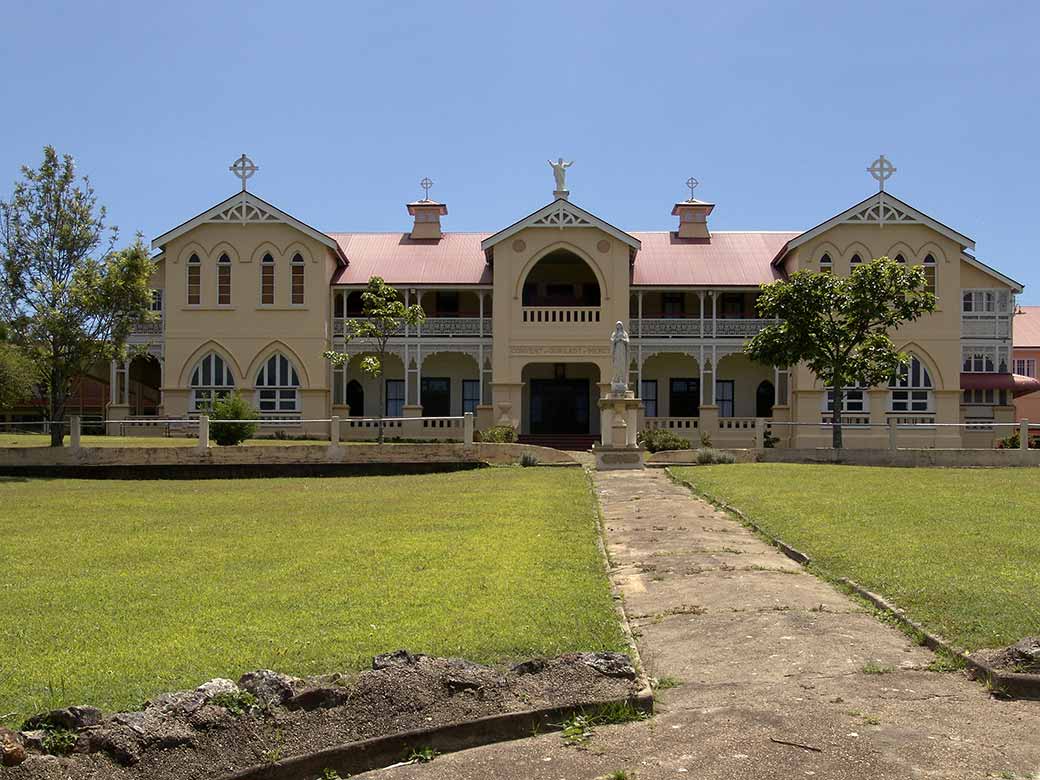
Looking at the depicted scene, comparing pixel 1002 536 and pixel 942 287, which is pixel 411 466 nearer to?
pixel 1002 536

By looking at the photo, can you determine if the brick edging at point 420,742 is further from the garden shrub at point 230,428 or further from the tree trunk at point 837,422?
the tree trunk at point 837,422

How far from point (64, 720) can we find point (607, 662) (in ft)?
11.1

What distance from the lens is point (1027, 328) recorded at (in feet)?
211

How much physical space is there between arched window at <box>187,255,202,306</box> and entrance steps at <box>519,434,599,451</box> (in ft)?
43.5

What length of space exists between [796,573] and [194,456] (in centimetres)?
2020

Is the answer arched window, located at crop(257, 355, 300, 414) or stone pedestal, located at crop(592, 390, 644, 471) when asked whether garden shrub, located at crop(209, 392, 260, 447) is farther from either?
stone pedestal, located at crop(592, 390, 644, 471)

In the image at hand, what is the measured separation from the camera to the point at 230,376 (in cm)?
4175

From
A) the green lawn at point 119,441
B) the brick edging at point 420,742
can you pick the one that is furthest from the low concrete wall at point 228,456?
the brick edging at point 420,742

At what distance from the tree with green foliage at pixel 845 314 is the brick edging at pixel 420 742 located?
2715cm

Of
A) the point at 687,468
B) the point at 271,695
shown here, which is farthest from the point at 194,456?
the point at 271,695

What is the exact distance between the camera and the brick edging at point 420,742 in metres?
6.06

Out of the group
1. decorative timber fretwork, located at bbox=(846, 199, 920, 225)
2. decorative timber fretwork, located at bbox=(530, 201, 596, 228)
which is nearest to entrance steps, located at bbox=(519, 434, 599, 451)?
decorative timber fretwork, located at bbox=(530, 201, 596, 228)

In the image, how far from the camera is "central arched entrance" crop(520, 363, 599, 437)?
4384cm

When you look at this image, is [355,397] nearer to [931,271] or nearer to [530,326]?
[530,326]
